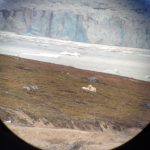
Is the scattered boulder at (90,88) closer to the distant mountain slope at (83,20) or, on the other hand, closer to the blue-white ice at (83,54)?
the blue-white ice at (83,54)

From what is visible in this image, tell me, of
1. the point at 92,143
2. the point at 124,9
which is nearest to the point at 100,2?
the point at 124,9

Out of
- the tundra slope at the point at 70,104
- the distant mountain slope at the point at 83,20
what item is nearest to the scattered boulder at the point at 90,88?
the tundra slope at the point at 70,104

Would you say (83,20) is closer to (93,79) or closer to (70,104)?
(93,79)

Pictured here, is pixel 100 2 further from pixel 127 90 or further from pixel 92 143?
pixel 92 143

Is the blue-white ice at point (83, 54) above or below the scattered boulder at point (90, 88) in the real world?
above

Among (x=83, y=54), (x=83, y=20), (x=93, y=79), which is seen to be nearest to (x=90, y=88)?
(x=93, y=79)

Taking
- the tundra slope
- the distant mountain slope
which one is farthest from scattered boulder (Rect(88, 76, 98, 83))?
the distant mountain slope

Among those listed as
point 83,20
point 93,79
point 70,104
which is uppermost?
point 83,20

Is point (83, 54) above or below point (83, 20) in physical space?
below
